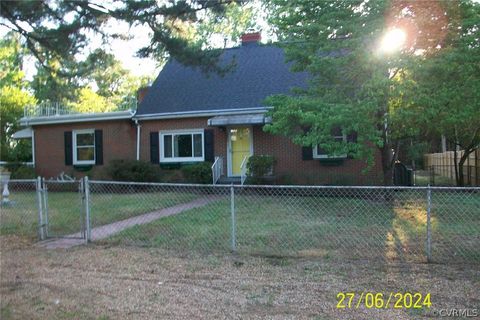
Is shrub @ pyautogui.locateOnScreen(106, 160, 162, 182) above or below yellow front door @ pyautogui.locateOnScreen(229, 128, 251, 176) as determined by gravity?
below

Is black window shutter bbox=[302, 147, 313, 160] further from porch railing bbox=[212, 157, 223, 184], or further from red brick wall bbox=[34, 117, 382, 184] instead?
porch railing bbox=[212, 157, 223, 184]

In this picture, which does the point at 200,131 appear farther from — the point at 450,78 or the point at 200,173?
the point at 450,78

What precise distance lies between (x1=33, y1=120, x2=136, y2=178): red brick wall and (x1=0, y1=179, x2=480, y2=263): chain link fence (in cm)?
486

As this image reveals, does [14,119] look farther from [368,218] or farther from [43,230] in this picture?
[368,218]

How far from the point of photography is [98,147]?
1931 cm

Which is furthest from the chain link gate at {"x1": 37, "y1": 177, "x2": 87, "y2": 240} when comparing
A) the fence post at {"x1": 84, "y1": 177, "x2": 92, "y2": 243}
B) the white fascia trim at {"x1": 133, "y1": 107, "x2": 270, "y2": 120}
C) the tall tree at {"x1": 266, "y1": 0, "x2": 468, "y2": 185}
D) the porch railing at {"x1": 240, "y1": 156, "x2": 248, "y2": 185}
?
the porch railing at {"x1": 240, "y1": 156, "x2": 248, "y2": 185}

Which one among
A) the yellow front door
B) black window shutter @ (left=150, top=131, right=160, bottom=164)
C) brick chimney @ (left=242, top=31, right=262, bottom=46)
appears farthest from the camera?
brick chimney @ (left=242, top=31, right=262, bottom=46)

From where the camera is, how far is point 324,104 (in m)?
10.2

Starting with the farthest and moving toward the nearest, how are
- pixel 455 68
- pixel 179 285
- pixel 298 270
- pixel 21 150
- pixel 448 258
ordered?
pixel 21 150, pixel 455 68, pixel 448 258, pixel 298 270, pixel 179 285

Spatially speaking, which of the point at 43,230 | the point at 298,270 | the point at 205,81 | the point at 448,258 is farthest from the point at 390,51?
the point at 205,81

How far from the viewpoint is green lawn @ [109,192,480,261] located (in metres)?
6.99

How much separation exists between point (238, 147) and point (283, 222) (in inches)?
329

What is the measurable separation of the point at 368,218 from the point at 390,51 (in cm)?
341

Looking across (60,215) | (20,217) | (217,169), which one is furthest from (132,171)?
(20,217)
